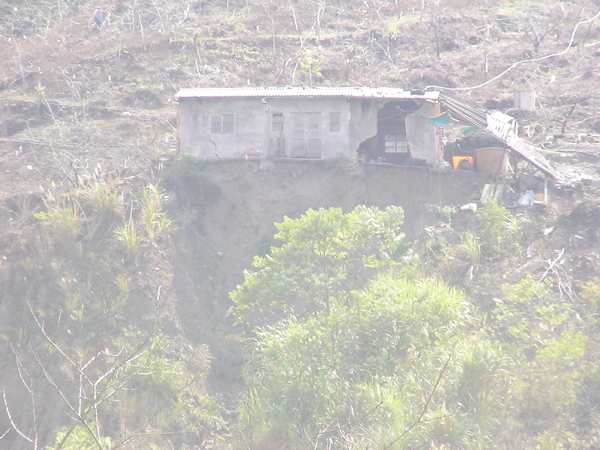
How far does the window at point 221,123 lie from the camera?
1816 cm

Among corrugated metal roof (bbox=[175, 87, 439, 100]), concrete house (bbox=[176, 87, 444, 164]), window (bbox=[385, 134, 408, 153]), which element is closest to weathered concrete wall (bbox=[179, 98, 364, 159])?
concrete house (bbox=[176, 87, 444, 164])

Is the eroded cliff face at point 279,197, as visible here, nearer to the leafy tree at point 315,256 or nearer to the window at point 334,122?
the window at point 334,122

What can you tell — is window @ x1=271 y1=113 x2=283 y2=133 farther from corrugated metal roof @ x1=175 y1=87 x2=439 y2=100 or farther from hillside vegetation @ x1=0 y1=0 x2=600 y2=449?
hillside vegetation @ x1=0 y1=0 x2=600 y2=449

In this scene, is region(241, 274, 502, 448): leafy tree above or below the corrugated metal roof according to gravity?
below

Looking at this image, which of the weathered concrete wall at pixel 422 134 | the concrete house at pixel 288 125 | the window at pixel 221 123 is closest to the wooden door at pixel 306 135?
the concrete house at pixel 288 125

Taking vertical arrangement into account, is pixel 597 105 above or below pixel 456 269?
above

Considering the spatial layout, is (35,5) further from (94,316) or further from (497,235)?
(497,235)

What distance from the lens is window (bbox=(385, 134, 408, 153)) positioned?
1895 cm

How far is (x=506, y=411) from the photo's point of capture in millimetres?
12016

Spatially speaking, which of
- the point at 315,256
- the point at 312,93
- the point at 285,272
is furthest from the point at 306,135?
the point at 285,272

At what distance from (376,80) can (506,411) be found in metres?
13.6

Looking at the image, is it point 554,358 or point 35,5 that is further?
point 35,5

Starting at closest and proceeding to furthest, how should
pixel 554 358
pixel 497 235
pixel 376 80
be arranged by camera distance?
pixel 554 358 → pixel 497 235 → pixel 376 80

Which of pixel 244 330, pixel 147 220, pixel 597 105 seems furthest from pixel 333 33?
pixel 244 330
